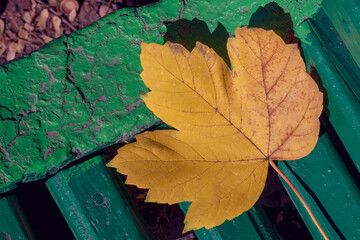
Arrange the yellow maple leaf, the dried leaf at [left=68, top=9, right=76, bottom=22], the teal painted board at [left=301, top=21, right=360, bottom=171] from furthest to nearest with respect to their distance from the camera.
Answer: the dried leaf at [left=68, top=9, right=76, bottom=22] → the teal painted board at [left=301, top=21, right=360, bottom=171] → the yellow maple leaf

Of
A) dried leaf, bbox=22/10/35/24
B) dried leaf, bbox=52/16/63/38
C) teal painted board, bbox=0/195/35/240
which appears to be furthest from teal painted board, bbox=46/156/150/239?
dried leaf, bbox=22/10/35/24

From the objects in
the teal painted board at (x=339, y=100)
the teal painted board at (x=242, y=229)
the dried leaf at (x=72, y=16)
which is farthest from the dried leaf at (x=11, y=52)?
the teal painted board at (x=339, y=100)

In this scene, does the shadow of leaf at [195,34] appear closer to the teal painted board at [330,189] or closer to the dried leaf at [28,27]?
the teal painted board at [330,189]

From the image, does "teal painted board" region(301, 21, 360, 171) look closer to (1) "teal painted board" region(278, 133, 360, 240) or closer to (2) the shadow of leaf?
(1) "teal painted board" region(278, 133, 360, 240)

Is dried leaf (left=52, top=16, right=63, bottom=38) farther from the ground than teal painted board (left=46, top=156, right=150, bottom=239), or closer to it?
farther from the ground

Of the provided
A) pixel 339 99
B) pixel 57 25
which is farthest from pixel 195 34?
pixel 57 25

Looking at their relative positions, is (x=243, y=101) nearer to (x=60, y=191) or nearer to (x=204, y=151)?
(x=204, y=151)
